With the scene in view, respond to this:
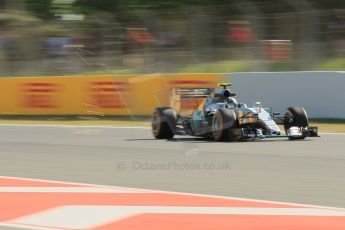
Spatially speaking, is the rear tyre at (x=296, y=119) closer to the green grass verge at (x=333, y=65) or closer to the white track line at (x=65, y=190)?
the green grass verge at (x=333, y=65)

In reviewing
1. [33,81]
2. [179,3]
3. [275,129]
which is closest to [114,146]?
[275,129]

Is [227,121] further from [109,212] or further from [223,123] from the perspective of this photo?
[109,212]

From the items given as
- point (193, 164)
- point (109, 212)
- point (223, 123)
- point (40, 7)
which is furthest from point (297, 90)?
point (40, 7)

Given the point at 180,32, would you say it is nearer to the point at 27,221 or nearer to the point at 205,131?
the point at 205,131

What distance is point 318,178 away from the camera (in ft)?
26.2

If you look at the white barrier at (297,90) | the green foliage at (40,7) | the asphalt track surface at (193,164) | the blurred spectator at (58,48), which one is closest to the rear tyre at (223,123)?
the asphalt track surface at (193,164)

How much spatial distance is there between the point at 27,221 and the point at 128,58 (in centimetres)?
1561

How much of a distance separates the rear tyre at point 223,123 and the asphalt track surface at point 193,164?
0.25 metres

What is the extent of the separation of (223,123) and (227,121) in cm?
9

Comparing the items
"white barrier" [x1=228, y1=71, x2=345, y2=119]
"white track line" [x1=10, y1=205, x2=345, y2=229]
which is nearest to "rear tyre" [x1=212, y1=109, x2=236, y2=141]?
"white barrier" [x1=228, y1=71, x2=345, y2=119]

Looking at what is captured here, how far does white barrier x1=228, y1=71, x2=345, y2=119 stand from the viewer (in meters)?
17.0

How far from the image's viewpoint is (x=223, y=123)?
1205 cm

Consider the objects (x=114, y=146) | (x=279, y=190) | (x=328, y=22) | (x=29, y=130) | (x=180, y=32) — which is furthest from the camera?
(x=180, y=32)

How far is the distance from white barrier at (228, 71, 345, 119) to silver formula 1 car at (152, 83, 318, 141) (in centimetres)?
441
